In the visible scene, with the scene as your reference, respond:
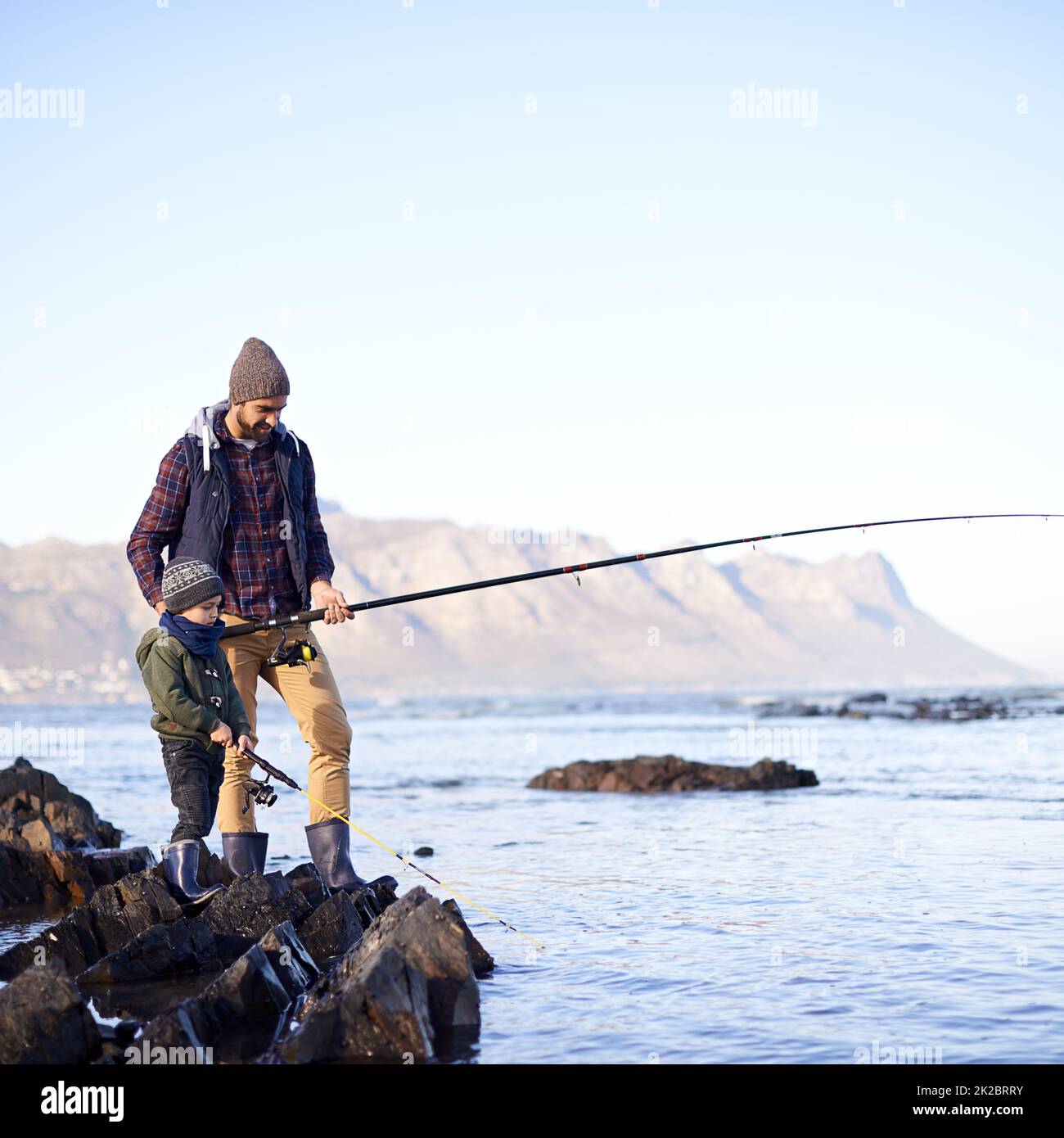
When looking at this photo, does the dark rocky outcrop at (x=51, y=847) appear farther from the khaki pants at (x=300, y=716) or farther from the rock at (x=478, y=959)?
the rock at (x=478, y=959)

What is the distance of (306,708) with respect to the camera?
6.64 metres

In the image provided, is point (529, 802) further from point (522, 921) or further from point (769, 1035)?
point (769, 1035)

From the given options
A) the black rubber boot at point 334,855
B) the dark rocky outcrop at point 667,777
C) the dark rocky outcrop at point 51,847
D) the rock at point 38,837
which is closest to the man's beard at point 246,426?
the black rubber boot at point 334,855

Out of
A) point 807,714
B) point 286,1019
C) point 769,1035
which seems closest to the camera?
point 769,1035

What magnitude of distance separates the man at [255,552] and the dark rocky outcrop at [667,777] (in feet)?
34.4

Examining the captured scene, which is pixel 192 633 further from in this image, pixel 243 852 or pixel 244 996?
pixel 244 996

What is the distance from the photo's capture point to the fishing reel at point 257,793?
640cm

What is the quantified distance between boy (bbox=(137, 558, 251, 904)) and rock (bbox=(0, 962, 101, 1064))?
5.66ft

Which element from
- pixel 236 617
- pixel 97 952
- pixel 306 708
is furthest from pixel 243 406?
pixel 97 952

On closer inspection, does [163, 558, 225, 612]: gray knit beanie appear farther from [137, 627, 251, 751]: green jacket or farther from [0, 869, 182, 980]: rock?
[0, 869, 182, 980]: rock

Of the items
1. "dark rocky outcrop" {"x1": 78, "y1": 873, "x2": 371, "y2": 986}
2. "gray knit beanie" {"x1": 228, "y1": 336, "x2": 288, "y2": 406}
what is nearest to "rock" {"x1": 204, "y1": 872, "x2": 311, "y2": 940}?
"dark rocky outcrop" {"x1": 78, "y1": 873, "x2": 371, "y2": 986}
